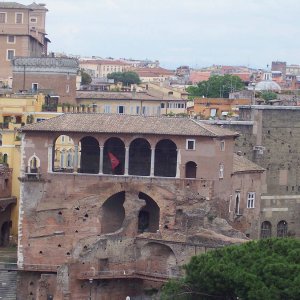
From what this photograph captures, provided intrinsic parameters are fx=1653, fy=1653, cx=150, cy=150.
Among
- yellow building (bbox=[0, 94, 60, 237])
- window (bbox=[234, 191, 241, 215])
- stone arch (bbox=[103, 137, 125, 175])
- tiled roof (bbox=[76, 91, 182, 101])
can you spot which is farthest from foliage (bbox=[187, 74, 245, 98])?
stone arch (bbox=[103, 137, 125, 175])

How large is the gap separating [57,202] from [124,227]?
3.45 metres

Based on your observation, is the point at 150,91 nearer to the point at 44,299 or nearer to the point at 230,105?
the point at 230,105

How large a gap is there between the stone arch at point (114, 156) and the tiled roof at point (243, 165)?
5.00 m

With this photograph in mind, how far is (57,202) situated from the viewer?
67.9m

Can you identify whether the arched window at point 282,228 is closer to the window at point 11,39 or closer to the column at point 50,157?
the column at point 50,157

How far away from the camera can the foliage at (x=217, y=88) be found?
385ft

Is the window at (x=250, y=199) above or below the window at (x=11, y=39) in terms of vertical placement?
below

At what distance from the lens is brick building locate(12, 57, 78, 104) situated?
8762 cm

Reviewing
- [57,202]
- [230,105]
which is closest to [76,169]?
[57,202]

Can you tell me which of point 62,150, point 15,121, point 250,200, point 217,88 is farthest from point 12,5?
point 250,200

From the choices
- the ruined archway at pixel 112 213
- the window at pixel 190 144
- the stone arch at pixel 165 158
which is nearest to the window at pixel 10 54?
the stone arch at pixel 165 158

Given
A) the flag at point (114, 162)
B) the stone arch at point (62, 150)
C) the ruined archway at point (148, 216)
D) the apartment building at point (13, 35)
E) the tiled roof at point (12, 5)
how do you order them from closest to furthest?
1. the ruined archway at point (148, 216)
2. the flag at point (114, 162)
3. the stone arch at point (62, 150)
4. the apartment building at point (13, 35)
5. the tiled roof at point (12, 5)

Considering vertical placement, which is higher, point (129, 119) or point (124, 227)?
point (129, 119)

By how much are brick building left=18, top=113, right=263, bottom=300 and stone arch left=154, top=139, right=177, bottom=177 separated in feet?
0.14
